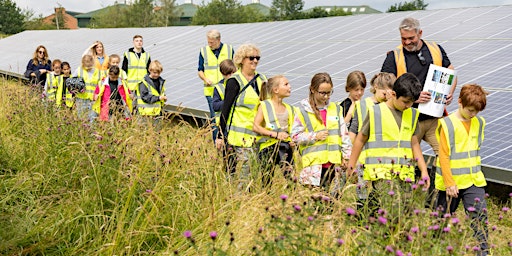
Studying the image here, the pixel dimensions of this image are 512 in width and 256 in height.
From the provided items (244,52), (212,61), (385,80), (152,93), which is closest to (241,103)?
(244,52)

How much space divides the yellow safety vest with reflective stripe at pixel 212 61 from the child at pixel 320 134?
4870mm

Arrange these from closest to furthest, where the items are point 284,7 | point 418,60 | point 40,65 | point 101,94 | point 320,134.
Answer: point 320,134
point 418,60
point 101,94
point 40,65
point 284,7

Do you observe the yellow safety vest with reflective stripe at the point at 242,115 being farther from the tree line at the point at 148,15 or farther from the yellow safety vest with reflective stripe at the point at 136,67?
the tree line at the point at 148,15

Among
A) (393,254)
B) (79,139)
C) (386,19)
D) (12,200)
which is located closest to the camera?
(393,254)

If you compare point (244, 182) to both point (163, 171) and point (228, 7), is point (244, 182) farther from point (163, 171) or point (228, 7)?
point (228, 7)

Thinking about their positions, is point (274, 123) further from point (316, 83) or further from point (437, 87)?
point (437, 87)

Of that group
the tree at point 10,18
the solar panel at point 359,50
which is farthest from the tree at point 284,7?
the solar panel at point 359,50

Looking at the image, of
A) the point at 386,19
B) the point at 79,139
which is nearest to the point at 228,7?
the point at 386,19

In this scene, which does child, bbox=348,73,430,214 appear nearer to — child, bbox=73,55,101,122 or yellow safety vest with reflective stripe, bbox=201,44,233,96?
yellow safety vest with reflective stripe, bbox=201,44,233,96

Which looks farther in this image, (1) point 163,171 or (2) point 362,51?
(2) point 362,51

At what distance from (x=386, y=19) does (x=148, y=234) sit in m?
11.4

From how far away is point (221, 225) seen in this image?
509cm

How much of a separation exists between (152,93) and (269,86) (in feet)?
14.3

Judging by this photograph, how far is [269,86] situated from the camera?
21.8 feet
